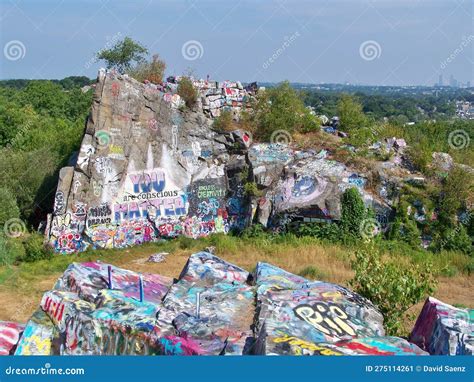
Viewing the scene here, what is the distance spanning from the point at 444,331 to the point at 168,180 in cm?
1206

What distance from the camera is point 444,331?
30.0ft

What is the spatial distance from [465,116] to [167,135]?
34.1m

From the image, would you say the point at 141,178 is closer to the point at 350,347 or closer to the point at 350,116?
the point at 350,116

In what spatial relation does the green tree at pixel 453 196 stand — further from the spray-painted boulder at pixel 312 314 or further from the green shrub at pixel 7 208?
the green shrub at pixel 7 208

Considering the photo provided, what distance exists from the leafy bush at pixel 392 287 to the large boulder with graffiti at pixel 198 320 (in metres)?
0.28

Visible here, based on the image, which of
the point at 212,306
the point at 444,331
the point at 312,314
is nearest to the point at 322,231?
the point at 212,306

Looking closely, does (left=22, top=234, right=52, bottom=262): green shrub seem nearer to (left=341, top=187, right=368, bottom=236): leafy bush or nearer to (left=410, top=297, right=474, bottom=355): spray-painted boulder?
(left=341, top=187, right=368, bottom=236): leafy bush

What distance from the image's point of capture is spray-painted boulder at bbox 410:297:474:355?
28.8 ft

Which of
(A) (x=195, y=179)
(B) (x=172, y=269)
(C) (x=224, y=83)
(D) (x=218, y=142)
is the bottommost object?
(B) (x=172, y=269)

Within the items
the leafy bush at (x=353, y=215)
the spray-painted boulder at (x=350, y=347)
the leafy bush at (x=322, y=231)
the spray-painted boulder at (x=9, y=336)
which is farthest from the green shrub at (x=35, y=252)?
the spray-painted boulder at (x=350, y=347)

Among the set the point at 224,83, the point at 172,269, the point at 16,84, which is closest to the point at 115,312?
the point at 172,269

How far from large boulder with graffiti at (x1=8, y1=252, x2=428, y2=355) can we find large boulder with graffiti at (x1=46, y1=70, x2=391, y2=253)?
268 inches

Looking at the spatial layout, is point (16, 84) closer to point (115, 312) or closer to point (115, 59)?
point (115, 59)

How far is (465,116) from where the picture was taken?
4700 cm
